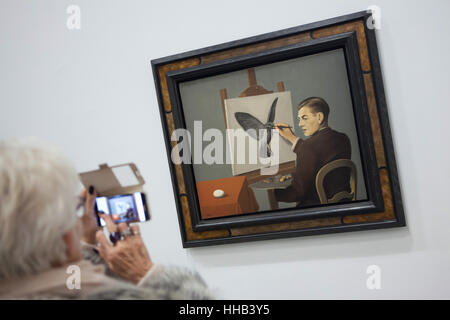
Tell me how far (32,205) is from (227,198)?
1.12 metres

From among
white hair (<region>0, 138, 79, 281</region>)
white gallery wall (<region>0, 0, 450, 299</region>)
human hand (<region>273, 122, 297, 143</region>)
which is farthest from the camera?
human hand (<region>273, 122, 297, 143</region>)

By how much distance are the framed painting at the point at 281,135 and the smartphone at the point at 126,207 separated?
195mm

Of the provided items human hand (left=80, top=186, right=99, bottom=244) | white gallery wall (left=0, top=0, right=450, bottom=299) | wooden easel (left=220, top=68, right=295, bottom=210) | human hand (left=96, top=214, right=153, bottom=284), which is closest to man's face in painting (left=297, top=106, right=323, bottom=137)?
wooden easel (left=220, top=68, right=295, bottom=210)

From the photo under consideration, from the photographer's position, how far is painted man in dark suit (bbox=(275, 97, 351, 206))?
179 cm

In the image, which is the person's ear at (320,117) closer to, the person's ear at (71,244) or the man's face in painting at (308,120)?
the man's face in painting at (308,120)

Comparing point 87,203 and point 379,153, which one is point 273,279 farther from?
point 87,203

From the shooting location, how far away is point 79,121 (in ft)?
7.12

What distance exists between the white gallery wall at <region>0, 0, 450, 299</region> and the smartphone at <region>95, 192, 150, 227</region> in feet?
0.17

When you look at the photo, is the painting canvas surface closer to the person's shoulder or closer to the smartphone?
the person's shoulder

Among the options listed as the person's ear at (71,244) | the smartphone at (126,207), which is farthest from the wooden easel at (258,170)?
the person's ear at (71,244)

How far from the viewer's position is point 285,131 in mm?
1846

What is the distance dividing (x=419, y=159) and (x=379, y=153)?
15 centimetres

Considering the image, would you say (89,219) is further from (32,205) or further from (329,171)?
(32,205)
